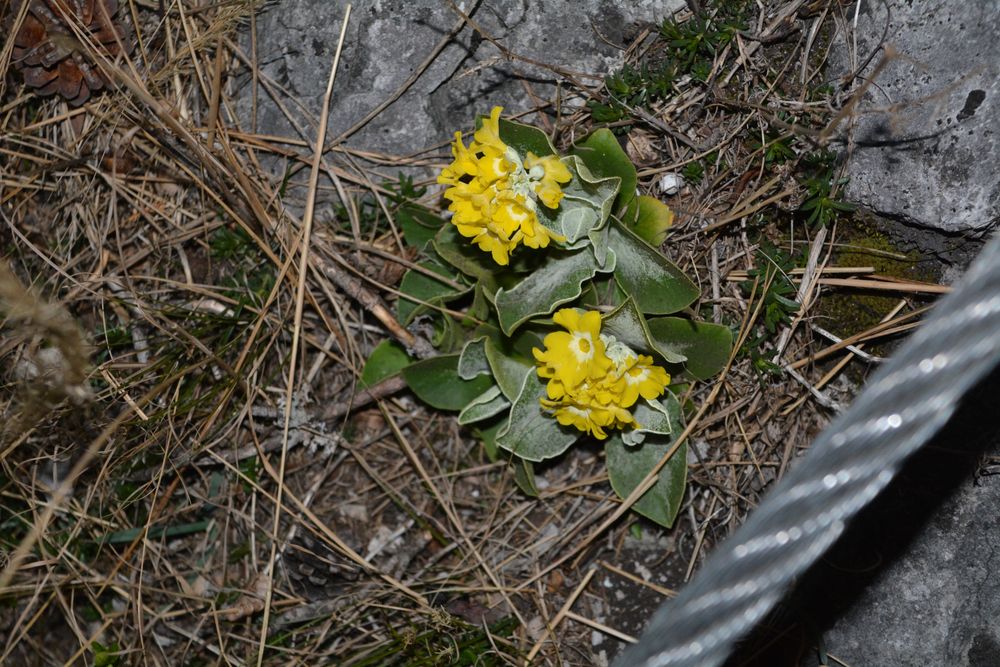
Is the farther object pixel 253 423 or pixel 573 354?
pixel 253 423

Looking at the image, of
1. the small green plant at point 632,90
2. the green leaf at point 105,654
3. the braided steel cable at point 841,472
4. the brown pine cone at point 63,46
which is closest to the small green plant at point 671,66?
the small green plant at point 632,90

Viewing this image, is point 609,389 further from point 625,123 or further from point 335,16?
point 335,16

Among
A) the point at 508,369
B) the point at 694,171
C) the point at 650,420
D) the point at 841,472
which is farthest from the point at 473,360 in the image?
the point at 841,472

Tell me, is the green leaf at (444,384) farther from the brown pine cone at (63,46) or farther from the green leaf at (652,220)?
the brown pine cone at (63,46)

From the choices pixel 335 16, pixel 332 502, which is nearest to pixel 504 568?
pixel 332 502

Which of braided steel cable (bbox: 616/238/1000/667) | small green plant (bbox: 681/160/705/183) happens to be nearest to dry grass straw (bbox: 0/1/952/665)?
small green plant (bbox: 681/160/705/183)

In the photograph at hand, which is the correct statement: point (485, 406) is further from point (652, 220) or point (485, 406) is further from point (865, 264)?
point (865, 264)

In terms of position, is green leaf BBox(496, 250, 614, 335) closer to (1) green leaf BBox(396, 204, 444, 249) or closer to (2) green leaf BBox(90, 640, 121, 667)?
(1) green leaf BBox(396, 204, 444, 249)
